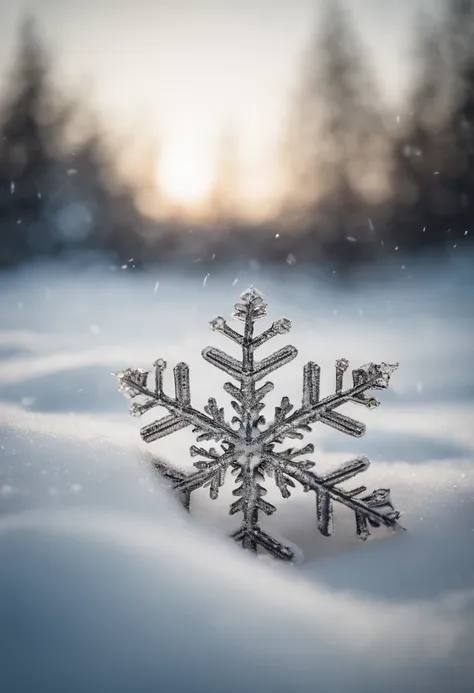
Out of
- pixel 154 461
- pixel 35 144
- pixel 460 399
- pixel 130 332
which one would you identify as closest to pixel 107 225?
pixel 35 144

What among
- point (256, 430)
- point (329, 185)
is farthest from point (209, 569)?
point (329, 185)

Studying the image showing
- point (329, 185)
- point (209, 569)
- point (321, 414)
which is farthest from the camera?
point (329, 185)

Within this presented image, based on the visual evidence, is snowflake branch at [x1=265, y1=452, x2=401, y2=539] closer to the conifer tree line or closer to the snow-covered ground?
the snow-covered ground

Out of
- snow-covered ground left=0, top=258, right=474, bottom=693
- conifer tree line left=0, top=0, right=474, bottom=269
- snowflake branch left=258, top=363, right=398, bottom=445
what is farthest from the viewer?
conifer tree line left=0, top=0, right=474, bottom=269

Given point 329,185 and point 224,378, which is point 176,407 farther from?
point 329,185

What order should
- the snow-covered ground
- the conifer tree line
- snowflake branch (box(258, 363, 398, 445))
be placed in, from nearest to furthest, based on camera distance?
1. the snow-covered ground
2. snowflake branch (box(258, 363, 398, 445))
3. the conifer tree line

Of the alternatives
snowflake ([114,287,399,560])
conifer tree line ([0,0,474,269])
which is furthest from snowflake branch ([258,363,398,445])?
conifer tree line ([0,0,474,269])

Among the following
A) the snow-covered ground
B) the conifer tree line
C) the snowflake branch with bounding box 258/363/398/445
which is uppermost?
the conifer tree line

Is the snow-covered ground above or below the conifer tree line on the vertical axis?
below
